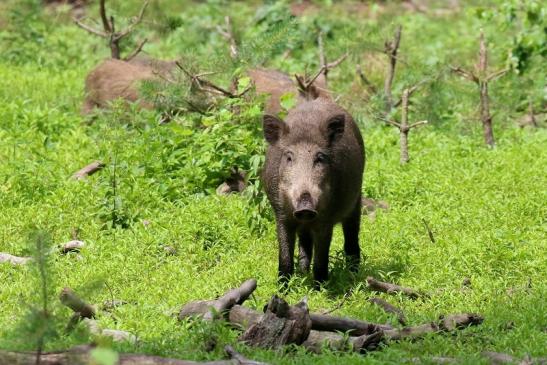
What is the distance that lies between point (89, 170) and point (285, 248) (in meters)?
2.89

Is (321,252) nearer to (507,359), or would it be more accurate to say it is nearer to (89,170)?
(507,359)

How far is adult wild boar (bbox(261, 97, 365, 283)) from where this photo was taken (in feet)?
23.5

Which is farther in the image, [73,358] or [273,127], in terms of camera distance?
[273,127]

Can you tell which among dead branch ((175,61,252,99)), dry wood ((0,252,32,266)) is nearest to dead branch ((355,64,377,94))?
dead branch ((175,61,252,99))

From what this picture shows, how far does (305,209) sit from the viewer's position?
6.76m

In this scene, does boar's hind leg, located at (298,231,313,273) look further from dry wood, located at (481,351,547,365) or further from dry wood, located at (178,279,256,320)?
dry wood, located at (481,351,547,365)

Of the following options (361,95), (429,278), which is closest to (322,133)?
(429,278)

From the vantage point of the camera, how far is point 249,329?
5871 millimetres

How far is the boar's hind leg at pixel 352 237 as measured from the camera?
795cm

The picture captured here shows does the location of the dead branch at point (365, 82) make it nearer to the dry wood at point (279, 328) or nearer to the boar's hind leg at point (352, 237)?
the boar's hind leg at point (352, 237)

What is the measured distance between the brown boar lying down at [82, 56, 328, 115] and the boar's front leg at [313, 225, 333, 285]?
3.76 meters

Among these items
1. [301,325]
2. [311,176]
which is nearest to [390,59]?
[311,176]

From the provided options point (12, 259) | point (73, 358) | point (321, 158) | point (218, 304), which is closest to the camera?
point (73, 358)

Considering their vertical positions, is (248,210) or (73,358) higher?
(73,358)
